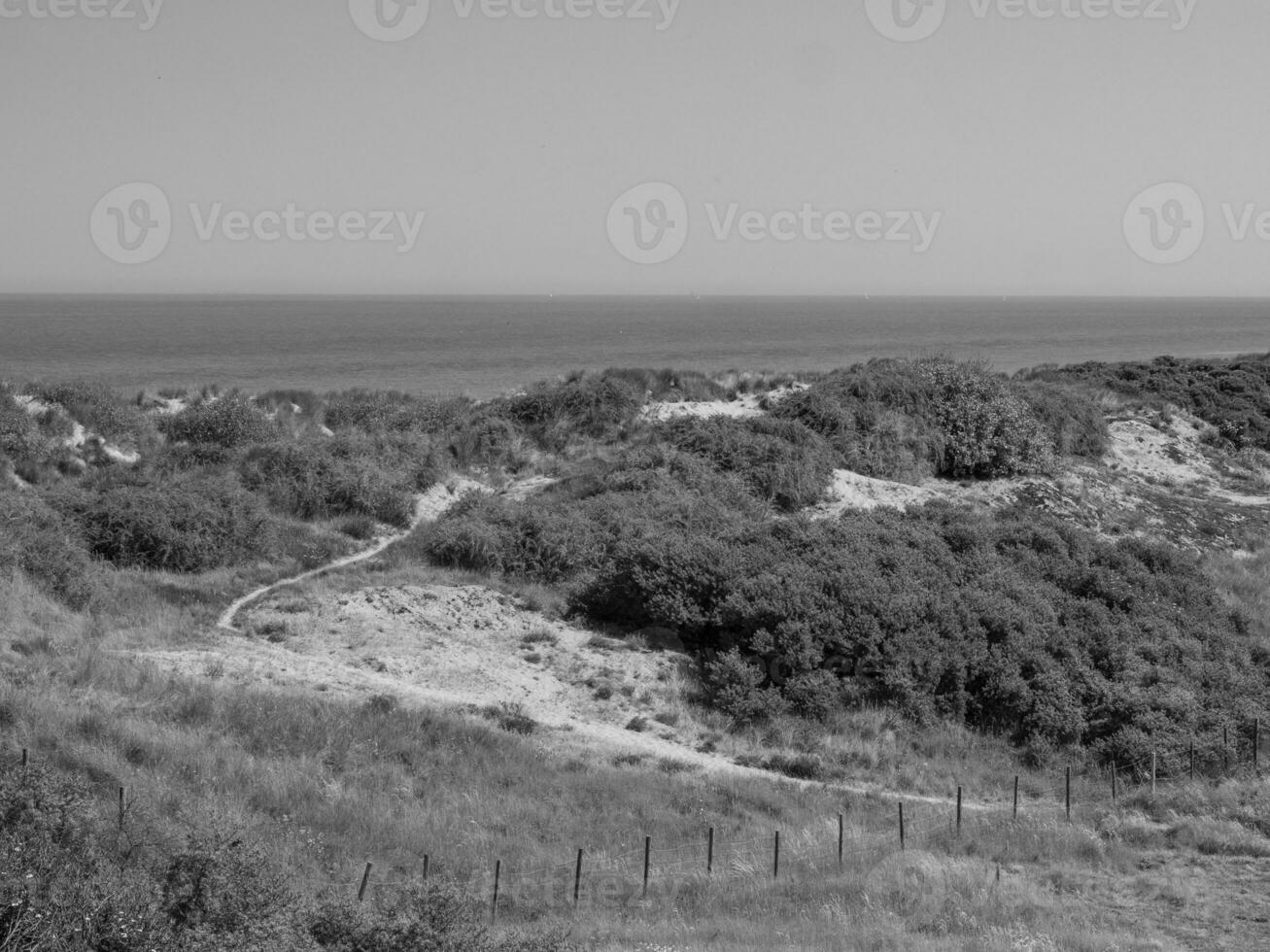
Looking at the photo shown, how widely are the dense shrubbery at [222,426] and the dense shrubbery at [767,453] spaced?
39.0ft

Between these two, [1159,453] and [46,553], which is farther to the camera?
[1159,453]

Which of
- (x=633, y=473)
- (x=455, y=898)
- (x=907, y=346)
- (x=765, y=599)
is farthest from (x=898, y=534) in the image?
(x=907, y=346)

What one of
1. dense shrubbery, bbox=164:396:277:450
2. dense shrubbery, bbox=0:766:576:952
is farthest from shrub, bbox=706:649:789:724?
dense shrubbery, bbox=164:396:277:450

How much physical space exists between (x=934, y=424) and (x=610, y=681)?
75.4 ft

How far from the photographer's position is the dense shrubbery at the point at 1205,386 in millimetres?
47750

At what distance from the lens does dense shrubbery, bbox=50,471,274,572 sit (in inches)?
841

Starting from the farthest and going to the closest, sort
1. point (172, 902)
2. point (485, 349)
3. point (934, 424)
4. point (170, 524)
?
point (485, 349) → point (934, 424) → point (170, 524) → point (172, 902)

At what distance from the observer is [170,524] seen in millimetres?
21812

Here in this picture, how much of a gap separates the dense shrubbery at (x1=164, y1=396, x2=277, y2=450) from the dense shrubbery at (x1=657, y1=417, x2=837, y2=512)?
1188cm

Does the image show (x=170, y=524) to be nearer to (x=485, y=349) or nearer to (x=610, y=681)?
(x=610, y=681)

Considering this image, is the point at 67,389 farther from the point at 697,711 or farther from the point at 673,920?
the point at 673,920

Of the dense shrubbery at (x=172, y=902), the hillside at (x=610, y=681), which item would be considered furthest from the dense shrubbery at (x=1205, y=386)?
the dense shrubbery at (x=172, y=902)

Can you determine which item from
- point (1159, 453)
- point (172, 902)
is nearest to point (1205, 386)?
point (1159, 453)

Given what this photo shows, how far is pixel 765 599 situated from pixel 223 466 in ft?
52.0
